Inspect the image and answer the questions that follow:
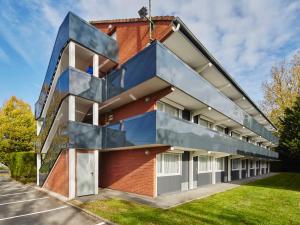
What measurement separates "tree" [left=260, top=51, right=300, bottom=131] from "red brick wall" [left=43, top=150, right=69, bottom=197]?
3391 centimetres

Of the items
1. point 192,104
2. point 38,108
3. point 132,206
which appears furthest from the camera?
point 38,108

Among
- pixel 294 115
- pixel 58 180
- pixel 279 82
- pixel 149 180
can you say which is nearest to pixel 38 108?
pixel 58 180

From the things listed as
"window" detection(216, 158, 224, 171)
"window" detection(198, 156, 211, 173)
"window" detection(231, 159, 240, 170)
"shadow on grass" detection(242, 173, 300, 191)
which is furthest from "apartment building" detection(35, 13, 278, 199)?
"window" detection(231, 159, 240, 170)

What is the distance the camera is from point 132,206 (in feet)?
31.3

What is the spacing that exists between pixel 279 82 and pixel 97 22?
3317cm

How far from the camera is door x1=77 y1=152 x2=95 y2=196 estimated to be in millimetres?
11680

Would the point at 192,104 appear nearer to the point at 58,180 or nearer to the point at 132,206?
the point at 132,206

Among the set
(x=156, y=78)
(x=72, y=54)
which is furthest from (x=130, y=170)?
(x=72, y=54)

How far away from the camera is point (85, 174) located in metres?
12.0

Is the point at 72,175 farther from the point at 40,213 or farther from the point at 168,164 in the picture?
the point at 168,164

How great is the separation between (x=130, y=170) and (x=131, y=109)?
375 centimetres

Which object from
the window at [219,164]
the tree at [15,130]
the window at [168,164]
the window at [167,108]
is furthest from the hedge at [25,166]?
the window at [219,164]

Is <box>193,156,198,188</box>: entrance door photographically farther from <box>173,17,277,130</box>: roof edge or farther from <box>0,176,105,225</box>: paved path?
<box>0,176,105,225</box>: paved path

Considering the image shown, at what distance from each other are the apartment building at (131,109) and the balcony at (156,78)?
5 centimetres
